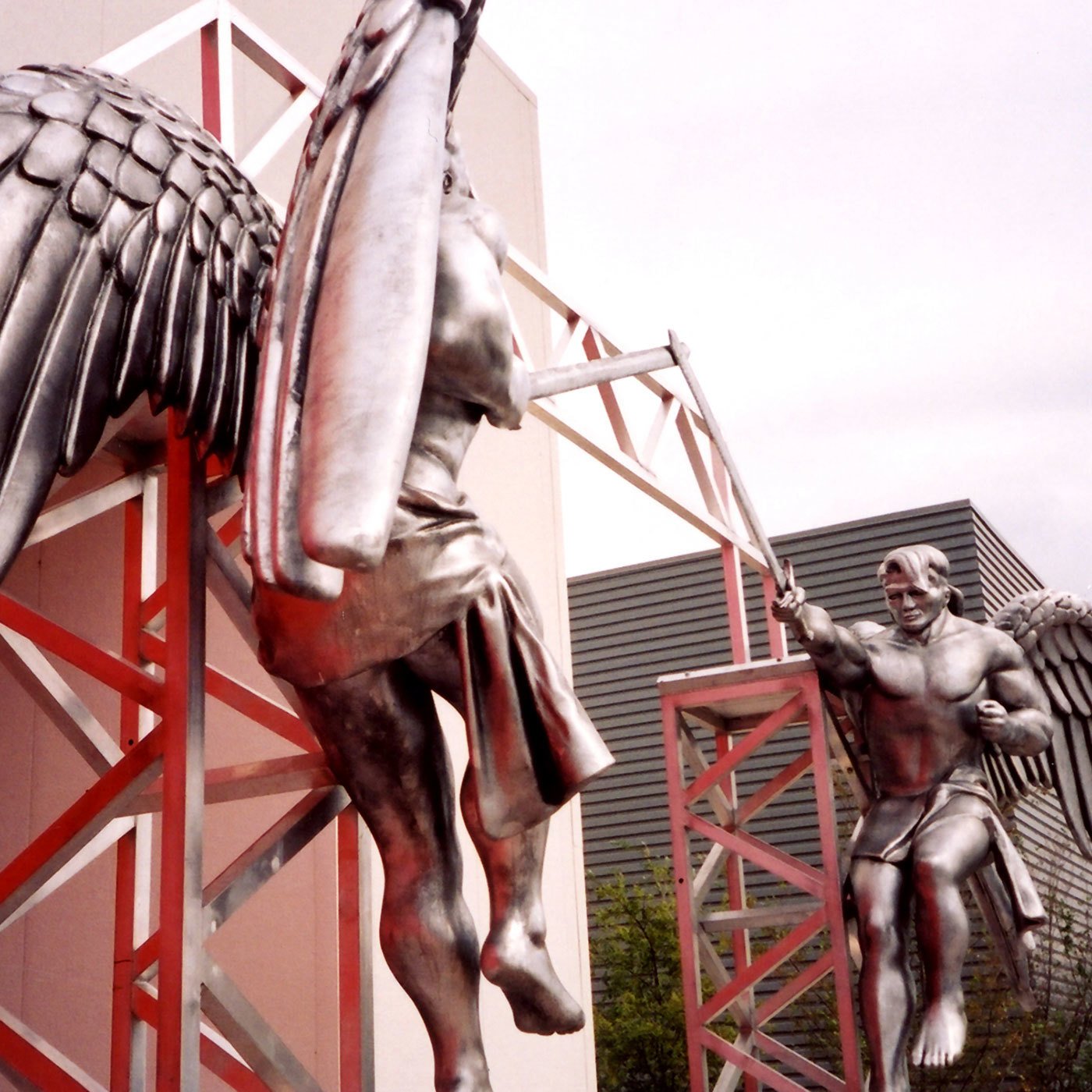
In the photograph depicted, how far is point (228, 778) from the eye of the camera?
12.1ft

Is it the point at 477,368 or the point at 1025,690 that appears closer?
the point at 477,368

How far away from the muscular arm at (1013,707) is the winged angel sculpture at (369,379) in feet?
11.5

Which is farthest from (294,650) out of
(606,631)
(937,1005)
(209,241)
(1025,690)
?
(606,631)

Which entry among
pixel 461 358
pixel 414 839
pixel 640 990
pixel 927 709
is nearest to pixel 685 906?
pixel 927 709

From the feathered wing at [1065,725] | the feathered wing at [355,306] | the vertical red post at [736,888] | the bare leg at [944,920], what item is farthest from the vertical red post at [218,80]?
the vertical red post at [736,888]

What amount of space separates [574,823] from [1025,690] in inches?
117

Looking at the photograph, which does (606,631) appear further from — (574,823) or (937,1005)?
(937,1005)

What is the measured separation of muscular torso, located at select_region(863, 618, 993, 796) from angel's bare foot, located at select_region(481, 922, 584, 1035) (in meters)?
3.56

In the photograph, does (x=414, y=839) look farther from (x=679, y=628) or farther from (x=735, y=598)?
(x=679, y=628)

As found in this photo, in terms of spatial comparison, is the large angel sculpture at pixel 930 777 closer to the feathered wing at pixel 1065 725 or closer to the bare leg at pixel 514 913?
the feathered wing at pixel 1065 725

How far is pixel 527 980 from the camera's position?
2.96 metres

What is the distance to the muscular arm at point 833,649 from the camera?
6.50 metres

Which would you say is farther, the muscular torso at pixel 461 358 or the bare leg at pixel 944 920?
the bare leg at pixel 944 920

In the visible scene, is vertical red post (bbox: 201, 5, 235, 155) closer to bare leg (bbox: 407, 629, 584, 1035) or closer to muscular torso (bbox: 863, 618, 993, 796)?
bare leg (bbox: 407, 629, 584, 1035)
